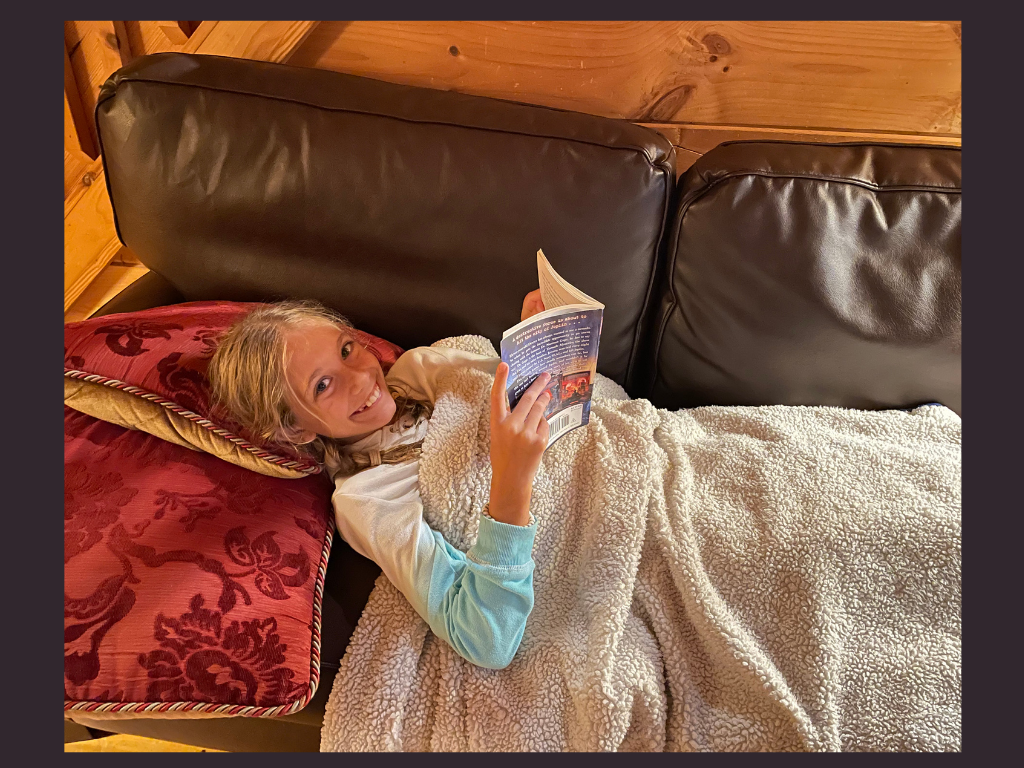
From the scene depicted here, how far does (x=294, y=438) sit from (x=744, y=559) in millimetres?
660

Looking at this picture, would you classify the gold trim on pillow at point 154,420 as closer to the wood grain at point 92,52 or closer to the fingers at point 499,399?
the fingers at point 499,399

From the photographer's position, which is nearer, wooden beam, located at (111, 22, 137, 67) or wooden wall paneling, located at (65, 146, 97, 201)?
wooden beam, located at (111, 22, 137, 67)

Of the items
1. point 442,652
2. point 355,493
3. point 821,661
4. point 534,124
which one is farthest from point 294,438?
point 821,661

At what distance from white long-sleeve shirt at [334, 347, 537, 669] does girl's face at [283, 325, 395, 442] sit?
0.09 m

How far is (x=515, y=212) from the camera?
107 centimetres

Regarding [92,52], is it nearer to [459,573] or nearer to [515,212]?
[515,212]

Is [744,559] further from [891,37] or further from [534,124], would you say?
[891,37]

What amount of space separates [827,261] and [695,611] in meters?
0.57

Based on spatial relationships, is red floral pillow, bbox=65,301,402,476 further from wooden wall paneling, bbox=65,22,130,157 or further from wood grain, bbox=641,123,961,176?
wood grain, bbox=641,123,961,176

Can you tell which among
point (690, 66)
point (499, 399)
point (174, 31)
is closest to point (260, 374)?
point (499, 399)

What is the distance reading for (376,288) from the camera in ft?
3.76

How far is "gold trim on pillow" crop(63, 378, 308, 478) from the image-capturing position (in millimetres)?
968

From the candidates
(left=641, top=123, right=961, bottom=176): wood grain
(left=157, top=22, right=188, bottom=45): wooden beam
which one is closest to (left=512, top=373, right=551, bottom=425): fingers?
(left=641, top=123, right=961, bottom=176): wood grain

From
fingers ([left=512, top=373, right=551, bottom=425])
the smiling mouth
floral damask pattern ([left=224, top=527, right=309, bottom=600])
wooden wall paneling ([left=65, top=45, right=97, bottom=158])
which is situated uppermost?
wooden wall paneling ([left=65, top=45, right=97, bottom=158])
